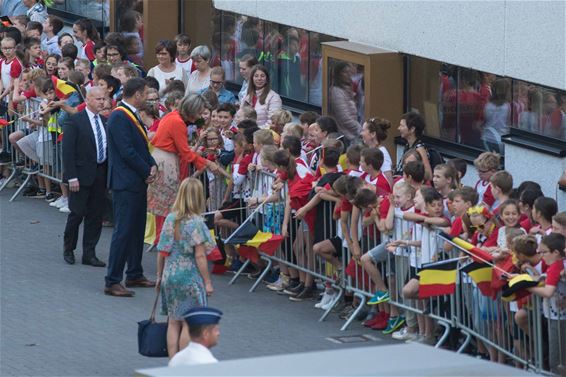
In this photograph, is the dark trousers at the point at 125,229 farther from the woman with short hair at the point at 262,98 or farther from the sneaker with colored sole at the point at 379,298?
the woman with short hair at the point at 262,98

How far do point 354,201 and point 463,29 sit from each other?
131 inches

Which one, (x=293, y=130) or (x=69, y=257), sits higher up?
(x=293, y=130)

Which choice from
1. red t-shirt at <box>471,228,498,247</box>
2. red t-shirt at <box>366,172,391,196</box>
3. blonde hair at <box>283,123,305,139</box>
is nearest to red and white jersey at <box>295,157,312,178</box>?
blonde hair at <box>283,123,305,139</box>

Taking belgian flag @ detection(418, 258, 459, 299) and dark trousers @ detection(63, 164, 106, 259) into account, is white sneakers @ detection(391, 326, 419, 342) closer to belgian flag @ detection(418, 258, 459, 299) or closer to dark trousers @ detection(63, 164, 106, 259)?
belgian flag @ detection(418, 258, 459, 299)

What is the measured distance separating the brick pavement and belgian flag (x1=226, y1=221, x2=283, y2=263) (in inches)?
14.4

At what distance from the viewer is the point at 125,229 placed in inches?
546

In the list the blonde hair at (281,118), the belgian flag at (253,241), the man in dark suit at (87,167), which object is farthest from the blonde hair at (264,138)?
the man in dark suit at (87,167)

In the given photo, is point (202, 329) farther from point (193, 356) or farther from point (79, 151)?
point (79, 151)

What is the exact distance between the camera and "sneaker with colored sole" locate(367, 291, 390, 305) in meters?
12.7

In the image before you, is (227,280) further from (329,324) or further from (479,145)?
(479,145)

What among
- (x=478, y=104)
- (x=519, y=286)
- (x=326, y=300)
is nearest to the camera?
(x=519, y=286)

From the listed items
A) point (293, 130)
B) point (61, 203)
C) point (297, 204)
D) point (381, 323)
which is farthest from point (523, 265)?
point (61, 203)

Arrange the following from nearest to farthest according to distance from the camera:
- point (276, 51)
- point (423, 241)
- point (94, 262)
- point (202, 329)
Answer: point (202, 329), point (423, 241), point (94, 262), point (276, 51)

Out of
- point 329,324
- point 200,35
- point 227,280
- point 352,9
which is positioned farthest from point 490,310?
point 200,35
